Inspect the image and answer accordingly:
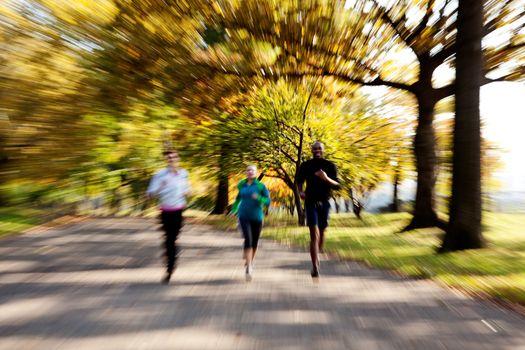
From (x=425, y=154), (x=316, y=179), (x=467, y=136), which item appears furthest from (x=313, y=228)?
(x=425, y=154)

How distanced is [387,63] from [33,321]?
11712mm

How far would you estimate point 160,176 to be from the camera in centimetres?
671

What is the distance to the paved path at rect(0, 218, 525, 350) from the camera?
13.4 ft

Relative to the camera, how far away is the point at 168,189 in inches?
263

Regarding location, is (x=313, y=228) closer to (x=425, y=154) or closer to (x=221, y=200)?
(x=425, y=154)

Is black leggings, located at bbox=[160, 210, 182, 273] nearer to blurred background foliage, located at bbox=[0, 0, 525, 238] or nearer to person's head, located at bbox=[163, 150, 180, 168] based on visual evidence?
person's head, located at bbox=[163, 150, 180, 168]

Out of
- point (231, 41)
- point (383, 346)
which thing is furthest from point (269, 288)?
point (231, 41)

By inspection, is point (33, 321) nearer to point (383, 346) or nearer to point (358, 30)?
point (383, 346)

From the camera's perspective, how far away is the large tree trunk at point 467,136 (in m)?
9.40

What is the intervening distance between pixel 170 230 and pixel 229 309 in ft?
6.55

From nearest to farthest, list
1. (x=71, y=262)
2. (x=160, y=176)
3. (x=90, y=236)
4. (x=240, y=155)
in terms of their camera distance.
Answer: (x=160, y=176) < (x=71, y=262) < (x=90, y=236) < (x=240, y=155)

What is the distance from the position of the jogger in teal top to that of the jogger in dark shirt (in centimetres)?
64

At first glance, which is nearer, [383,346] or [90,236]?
[383,346]

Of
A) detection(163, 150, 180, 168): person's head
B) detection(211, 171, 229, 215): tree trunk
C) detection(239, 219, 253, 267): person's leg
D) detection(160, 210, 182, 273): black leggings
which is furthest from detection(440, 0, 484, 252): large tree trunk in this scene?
detection(211, 171, 229, 215): tree trunk
